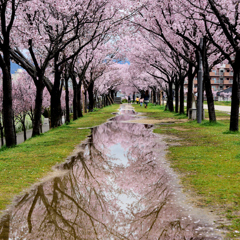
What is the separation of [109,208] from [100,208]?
0.15 metres

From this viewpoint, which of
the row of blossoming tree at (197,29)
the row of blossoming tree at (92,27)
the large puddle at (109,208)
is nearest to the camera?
the large puddle at (109,208)

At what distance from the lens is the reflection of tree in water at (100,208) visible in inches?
176

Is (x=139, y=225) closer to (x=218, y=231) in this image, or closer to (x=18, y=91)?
(x=218, y=231)

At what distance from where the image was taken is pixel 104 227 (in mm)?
4668

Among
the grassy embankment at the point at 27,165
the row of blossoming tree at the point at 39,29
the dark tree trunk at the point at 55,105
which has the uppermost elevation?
the row of blossoming tree at the point at 39,29

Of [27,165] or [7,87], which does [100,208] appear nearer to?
[27,165]

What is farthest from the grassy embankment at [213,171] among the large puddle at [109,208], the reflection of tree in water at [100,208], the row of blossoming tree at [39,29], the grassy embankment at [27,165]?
the row of blossoming tree at [39,29]

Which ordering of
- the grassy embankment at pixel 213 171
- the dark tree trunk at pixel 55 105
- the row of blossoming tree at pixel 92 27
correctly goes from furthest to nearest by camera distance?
the dark tree trunk at pixel 55 105, the row of blossoming tree at pixel 92 27, the grassy embankment at pixel 213 171

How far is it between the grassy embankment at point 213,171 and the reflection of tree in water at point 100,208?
0.57 meters

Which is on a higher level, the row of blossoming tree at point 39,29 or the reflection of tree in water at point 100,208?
the row of blossoming tree at point 39,29

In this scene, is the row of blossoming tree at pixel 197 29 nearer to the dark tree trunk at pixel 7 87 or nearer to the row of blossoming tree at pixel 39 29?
the row of blossoming tree at pixel 39 29

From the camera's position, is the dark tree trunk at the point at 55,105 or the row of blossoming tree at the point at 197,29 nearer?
the row of blossoming tree at the point at 197,29

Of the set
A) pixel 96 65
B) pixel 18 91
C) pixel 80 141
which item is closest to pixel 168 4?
pixel 80 141

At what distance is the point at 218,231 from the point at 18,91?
126 ft
